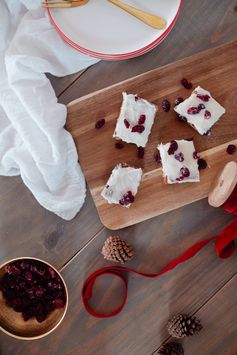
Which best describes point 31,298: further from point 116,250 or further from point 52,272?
point 116,250

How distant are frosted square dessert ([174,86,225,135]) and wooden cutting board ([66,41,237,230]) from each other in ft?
0.09

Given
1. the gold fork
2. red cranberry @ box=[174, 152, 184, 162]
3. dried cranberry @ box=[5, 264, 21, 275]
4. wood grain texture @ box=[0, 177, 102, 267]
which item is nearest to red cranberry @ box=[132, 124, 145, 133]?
red cranberry @ box=[174, 152, 184, 162]

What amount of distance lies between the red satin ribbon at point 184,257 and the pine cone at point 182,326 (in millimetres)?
119

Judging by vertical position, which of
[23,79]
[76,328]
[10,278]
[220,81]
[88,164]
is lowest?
[76,328]

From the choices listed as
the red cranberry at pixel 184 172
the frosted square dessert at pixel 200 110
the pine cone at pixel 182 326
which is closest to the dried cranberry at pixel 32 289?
the pine cone at pixel 182 326

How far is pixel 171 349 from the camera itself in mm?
1188

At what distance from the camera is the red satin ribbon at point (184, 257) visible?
46.0 inches

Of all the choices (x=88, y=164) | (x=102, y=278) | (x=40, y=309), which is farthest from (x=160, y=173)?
(x=40, y=309)

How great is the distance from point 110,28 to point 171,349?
792mm

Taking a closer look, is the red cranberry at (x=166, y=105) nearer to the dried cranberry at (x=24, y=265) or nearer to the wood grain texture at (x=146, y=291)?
the wood grain texture at (x=146, y=291)

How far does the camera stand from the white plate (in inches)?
44.7

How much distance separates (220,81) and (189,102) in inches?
4.2

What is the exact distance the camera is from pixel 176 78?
1179 mm

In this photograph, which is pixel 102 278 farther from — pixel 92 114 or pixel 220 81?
pixel 220 81
